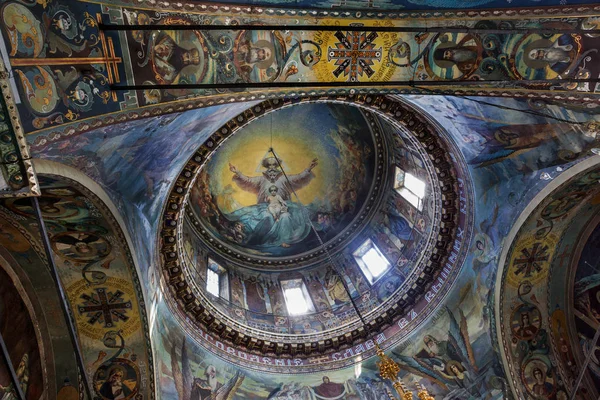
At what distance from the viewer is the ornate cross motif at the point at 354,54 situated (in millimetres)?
7812

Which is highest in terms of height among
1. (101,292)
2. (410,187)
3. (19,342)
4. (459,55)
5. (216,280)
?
(410,187)

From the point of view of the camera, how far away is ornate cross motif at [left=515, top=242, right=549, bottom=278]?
1103 cm

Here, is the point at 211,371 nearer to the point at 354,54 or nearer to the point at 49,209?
the point at 49,209

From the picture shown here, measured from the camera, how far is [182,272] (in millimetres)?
11125

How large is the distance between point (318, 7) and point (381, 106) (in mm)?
3861

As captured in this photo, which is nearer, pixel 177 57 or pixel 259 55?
pixel 177 57

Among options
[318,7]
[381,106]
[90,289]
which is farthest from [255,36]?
[90,289]

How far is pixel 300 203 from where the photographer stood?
16281 millimetres

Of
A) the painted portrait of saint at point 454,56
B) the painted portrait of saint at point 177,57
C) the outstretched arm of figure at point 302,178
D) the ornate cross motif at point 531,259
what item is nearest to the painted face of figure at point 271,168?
the outstretched arm of figure at point 302,178

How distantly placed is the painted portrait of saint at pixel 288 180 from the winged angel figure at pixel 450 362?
5.44 metres

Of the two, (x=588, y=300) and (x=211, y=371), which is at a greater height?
(x=211, y=371)

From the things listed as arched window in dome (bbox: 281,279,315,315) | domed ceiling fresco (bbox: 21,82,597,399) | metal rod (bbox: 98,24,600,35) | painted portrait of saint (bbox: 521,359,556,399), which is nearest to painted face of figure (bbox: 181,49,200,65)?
metal rod (bbox: 98,24,600,35)

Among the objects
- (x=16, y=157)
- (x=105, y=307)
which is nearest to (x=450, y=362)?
(x=105, y=307)

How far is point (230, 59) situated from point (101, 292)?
201 inches
